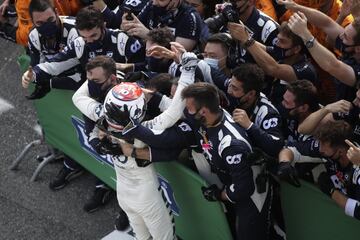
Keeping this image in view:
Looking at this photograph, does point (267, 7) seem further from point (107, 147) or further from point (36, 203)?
point (36, 203)

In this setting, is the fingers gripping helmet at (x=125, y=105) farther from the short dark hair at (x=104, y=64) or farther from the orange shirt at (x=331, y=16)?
the orange shirt at (x=331, y=16)

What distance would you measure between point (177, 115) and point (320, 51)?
1.18 metres

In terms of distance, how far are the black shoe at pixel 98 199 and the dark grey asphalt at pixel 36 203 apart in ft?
0.17

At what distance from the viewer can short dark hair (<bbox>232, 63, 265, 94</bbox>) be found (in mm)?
3922

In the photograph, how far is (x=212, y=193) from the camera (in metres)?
3.82

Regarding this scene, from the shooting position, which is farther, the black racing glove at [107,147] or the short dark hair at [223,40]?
the short dark hair at [223,40]

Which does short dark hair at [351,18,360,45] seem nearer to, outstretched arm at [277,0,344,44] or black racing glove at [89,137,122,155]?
outstretched arm at [277,0,344,44]

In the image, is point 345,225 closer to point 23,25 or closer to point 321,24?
point 321,24

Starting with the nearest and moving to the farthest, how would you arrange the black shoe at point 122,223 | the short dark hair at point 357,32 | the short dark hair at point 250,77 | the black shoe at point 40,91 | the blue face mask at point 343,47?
the short dark hair at point 250,77 < the short dark hair at point 357,32 < the blue face mask at point 343,47 < the black shoe at point 40,91 < the black shoe at point 122,223

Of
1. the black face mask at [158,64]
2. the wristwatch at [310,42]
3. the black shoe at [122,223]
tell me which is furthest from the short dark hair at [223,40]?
the black shoe at [122,223]

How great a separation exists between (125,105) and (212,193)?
86 centimetres

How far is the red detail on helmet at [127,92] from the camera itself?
3805 mm

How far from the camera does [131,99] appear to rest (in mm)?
3803

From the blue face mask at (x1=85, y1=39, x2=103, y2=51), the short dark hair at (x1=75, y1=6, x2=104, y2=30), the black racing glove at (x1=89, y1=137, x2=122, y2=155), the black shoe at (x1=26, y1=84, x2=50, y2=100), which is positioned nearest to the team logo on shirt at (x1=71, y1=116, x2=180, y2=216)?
the black racing glove at (x1=89, y1=137, x2=122, y2=155)
